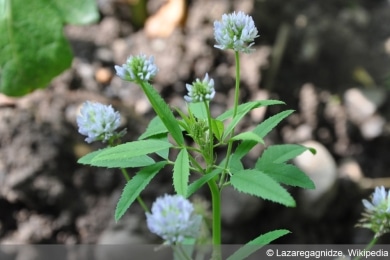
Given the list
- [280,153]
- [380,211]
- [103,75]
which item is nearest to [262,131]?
[280,153]

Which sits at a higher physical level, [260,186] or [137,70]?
[137,70]

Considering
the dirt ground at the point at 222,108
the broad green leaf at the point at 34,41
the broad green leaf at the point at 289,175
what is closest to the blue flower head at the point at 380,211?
the broad green leaf at the point at 289,175

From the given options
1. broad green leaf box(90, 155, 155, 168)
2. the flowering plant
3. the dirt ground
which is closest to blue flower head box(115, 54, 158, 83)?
the flowering plant

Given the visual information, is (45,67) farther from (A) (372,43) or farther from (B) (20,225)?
(A) (372,43)

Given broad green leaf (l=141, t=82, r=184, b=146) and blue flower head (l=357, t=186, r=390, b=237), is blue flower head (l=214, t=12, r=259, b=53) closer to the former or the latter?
broad green leaf (l=141, t=82, r=184, b=146)

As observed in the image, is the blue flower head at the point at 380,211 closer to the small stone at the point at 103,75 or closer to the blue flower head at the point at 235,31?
the blue flower head at the point at 235,31

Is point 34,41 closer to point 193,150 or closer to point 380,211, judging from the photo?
point 193,150
